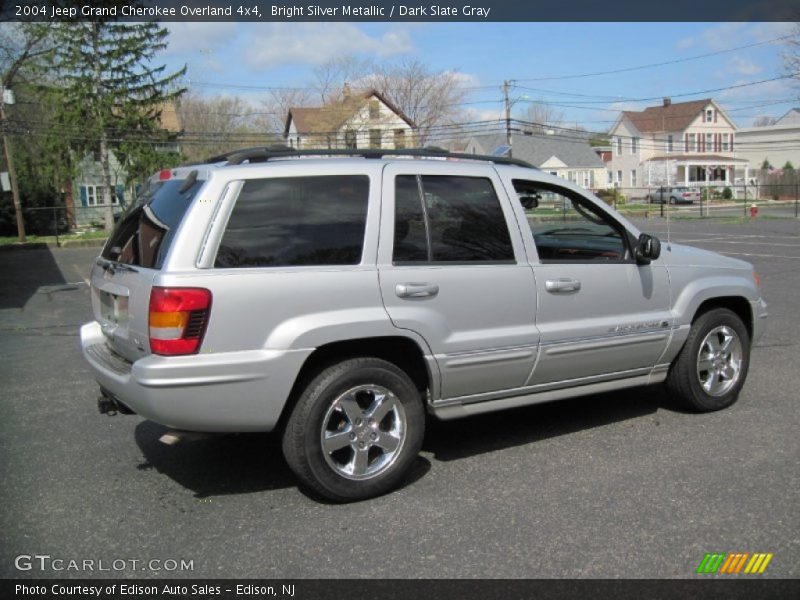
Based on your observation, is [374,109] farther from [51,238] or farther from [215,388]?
[215,388]

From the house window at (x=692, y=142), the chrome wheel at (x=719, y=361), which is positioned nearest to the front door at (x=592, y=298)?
the chrome wheel at (x=719, y=361)

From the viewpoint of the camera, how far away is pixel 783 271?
47.9 ft

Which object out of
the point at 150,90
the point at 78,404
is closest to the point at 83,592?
the point at 78,404

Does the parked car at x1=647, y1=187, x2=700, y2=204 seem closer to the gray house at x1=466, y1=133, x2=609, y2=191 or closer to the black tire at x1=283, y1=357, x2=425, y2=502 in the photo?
the gray house at x1=466, y1=133, x2=609, y2=191

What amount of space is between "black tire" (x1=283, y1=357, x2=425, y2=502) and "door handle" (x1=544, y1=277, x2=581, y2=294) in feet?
3.64

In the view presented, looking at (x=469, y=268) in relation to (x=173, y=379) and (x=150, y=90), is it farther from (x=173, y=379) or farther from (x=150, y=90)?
(x=150, y=90)

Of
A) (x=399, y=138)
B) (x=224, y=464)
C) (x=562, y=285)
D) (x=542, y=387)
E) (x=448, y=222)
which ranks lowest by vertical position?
(x=224, y=464)

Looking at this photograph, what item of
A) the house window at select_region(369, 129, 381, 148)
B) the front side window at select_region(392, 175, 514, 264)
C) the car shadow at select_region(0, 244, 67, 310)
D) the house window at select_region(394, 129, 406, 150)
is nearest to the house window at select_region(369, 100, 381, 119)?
the house window at select_region(369, 129, 381, 148)

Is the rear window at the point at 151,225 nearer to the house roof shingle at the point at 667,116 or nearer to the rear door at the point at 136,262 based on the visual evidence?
the rear door at the point at 136,262

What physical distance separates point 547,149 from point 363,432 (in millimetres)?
71137

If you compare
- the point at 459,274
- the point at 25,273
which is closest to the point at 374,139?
the point at 25,273

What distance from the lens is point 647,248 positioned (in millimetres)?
4930

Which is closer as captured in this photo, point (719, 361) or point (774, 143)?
point (719, 361)

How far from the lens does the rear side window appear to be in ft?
12.5
